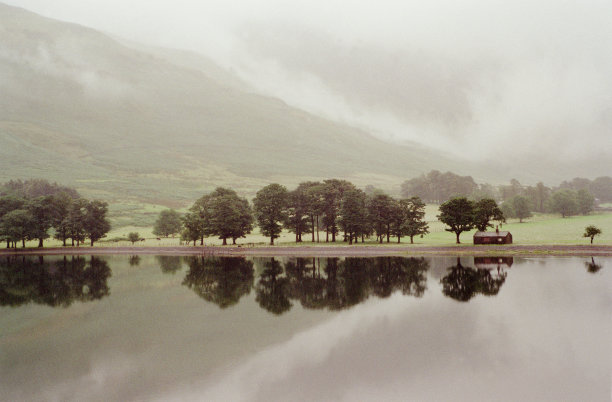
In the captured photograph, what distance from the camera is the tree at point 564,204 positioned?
176 metres

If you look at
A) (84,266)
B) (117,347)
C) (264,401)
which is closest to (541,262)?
(264,401)

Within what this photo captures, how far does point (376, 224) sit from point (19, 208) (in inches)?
4237

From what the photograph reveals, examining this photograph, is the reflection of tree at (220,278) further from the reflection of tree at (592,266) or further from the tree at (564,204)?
the tree at (564,204)

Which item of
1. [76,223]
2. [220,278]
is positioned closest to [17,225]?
[76,223]

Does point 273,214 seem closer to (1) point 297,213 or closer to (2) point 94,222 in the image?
(1) point 297,213

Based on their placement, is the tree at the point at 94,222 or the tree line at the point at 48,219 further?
the tree at the point at 94,222

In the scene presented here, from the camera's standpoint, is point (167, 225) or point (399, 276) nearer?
point (399, 276)

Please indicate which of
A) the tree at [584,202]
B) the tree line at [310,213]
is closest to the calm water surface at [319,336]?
the tree line at [310,213]

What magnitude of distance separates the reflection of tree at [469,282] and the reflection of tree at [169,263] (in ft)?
157

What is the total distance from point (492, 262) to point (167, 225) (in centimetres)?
10607

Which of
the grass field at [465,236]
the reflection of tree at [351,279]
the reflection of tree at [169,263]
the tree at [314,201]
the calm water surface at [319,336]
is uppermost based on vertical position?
the tree at [314,201]

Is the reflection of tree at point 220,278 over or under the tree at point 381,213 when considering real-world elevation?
under

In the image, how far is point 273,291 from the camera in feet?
181

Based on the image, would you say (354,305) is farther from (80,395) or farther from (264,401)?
(80,395)
